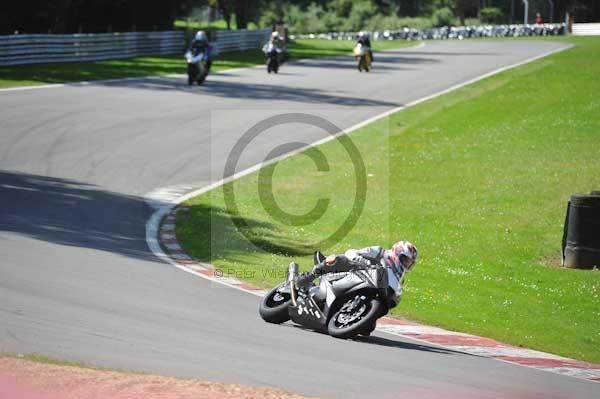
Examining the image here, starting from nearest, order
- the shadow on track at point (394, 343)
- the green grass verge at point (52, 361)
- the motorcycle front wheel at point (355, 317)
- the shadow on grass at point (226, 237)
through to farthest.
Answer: the green grass verge at point (52, 361) < the motorcycle front wheel at point (355, 317) < the shadow on track at point (394, 343) < the shadow on grass at point (226, 237)

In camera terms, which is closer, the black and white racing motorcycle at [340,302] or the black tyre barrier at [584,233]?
the black and white racing motorcycle at [340,302]

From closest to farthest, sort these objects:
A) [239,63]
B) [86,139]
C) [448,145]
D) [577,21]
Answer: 1. [86,139]
2. [448,145]
3. [239,63]
4. [577,21]

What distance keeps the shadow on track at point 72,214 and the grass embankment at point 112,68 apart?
1326 cm

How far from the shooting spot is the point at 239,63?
155 ft

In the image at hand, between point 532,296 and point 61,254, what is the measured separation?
250 inches

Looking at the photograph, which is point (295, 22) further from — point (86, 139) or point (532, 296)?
point (532, 296)

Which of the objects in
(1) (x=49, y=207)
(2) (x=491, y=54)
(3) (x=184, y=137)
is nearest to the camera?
(1) (x=49, y=207)

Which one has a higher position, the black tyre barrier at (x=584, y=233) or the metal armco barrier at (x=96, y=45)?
the metal armco barrier at (x=96, y=45)

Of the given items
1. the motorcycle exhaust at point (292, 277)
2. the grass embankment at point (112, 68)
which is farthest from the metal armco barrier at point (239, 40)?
the motorcycle exhaust at point (292, 277)

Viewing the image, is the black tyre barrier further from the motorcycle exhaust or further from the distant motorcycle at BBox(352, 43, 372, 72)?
the distant motorcycle at BBox(352, 43, 372, 72)

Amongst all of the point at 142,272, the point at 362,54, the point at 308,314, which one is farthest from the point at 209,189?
the point at 362,54

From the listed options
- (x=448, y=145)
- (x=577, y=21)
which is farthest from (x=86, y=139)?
(x=577, y=21)

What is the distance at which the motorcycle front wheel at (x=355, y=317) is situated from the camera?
1011 cm

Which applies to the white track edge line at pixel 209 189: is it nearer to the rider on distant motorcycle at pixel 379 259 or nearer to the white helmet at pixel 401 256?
the rider on distant motorcycle at pixel 379 259
